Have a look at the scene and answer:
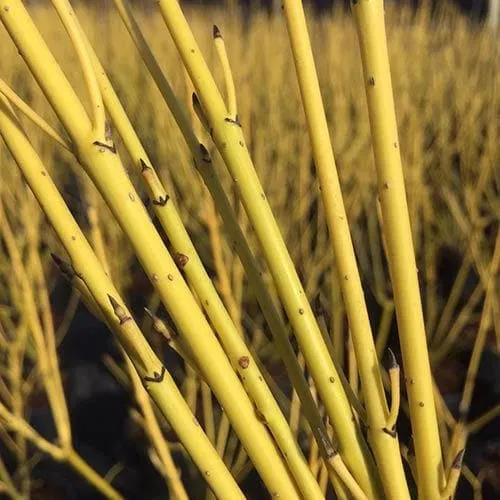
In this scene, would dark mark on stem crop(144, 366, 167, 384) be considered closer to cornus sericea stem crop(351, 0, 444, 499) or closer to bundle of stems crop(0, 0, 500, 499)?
bundle of stems crop(0, 0, 500, 499)

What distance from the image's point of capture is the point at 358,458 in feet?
1.77

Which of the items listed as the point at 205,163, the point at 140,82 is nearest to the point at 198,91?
the point at 205,163

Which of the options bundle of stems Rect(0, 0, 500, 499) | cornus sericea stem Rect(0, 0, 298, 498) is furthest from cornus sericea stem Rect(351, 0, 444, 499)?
cornus sericea stem Rect(0, 0, 298, 498)

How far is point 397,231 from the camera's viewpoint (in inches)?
18.2

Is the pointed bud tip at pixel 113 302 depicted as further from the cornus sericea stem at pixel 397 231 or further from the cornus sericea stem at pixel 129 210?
the cornus sericea stem at pixel 397 231

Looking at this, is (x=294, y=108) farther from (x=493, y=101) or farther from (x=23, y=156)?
(x=23, y=156)

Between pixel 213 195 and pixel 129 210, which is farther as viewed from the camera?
pixel 213 195

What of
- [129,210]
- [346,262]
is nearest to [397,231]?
[346,262]

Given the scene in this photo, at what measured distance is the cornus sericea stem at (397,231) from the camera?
1.46 feet

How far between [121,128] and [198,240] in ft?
7.83

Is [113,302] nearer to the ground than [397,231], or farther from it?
nearer to the ground

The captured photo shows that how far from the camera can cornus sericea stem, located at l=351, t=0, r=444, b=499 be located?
44 cm

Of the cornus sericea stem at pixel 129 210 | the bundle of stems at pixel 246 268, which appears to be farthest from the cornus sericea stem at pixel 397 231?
the cornus sericea stem at pixel 129 210

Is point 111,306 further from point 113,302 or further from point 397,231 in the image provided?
point 397,231
